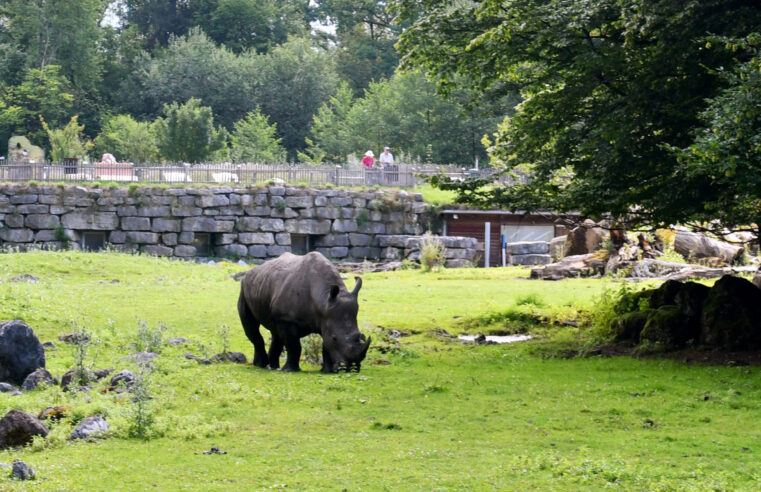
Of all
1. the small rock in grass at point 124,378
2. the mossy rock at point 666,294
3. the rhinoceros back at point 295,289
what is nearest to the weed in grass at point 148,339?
the rhinoceros back at point 295,289

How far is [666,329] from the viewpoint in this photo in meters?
17.2

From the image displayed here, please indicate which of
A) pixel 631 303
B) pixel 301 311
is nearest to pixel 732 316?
pixel 631 303

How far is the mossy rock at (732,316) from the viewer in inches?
642

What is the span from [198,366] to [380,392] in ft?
10.6

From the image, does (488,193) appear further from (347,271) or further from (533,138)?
(347,271)

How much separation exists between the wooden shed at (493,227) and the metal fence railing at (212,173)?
178 centimetres

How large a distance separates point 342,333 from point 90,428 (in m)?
4.69

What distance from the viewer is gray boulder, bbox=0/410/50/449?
10.5 meters

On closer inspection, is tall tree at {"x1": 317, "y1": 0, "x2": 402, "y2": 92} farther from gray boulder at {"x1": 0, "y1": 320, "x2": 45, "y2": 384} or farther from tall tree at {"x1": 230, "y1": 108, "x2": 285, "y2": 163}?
gray boulder at {"x1": 0, "y1": 320, "x2": 45, "y2": 384}

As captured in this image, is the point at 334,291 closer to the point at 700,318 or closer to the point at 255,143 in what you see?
the point at 700,318

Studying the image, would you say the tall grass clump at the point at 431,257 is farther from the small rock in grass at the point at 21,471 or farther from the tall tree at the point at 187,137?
the small rock in grass at the point at 21,471

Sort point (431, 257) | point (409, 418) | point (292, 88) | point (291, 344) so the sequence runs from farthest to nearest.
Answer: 1. point (292, 88)
2. point (431, 257)
3. point (291, 344)
4. point (409, 418)

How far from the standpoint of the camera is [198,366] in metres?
15.7

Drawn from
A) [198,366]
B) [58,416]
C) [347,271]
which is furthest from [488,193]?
[347,271]
